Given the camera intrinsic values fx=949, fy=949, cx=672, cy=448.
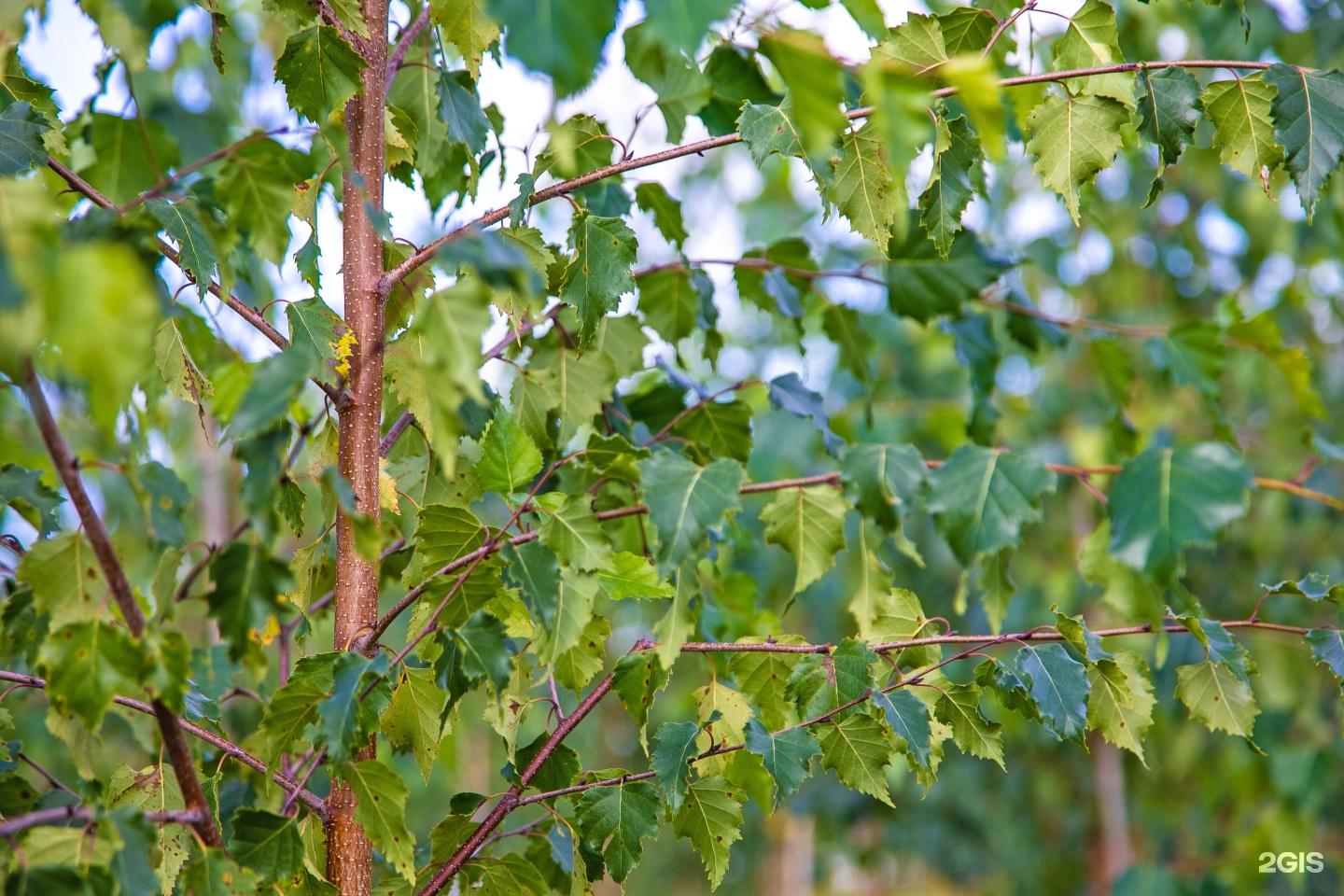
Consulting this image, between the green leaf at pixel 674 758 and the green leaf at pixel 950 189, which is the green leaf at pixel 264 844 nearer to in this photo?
the green leaf at pixel 674 758

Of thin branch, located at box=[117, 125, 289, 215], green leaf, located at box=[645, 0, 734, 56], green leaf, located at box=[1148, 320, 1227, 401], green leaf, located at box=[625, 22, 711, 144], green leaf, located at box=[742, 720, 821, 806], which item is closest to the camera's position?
green leaf, located at box=[645, 0, 734, 56]

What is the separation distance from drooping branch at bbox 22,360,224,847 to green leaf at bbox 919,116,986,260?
589mm

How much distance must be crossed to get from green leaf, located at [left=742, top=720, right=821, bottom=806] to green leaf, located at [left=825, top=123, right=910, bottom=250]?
0.37m

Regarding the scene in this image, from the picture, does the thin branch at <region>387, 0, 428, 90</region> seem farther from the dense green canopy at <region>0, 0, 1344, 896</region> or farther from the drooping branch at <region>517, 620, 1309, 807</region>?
the drooping branch at <region>517, 620, 1309, 807</region>

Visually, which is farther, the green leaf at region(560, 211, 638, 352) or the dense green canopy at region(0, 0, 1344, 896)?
the green leaf at region(560, 211, 638, 352)

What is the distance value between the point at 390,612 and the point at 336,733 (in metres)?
0.13

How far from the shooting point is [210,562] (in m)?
0.51

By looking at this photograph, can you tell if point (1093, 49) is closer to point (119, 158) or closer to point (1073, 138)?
point (1073, 138)

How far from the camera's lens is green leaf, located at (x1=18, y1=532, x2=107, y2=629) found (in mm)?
510

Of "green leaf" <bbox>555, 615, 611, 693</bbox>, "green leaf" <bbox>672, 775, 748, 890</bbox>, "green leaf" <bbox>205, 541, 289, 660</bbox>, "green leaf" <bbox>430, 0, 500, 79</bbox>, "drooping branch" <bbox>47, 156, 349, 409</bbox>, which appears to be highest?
"green leaf" <bbox>430, 0, 500, 79</bbox>

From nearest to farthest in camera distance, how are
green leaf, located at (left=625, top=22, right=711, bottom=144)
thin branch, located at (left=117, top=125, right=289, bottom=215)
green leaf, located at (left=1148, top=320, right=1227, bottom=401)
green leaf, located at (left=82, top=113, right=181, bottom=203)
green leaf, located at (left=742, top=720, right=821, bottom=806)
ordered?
thin branch, located at (left=117, top=125, right=289, bottom=215)
green leaf, located at (left=742, top=720, right=821, bottom=806)
green leaf, located at (left=82, top=113, right=181, bottom=203)
green leaf, located at (left=625, top=22, right=711, bottom=144)
green leaf, located at (left=1148, top=320, right=1227, bottom=401)

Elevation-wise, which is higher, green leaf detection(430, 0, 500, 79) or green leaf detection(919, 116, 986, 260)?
green leaf detection(430, 0, 500, 79)

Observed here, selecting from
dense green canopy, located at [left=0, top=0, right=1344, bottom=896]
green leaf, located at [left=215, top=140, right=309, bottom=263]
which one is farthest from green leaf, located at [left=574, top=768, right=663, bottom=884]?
green leaf, located at [left=215, top=140, right=309, bottom=263]

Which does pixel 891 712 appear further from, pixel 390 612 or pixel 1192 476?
pixel 390 612
